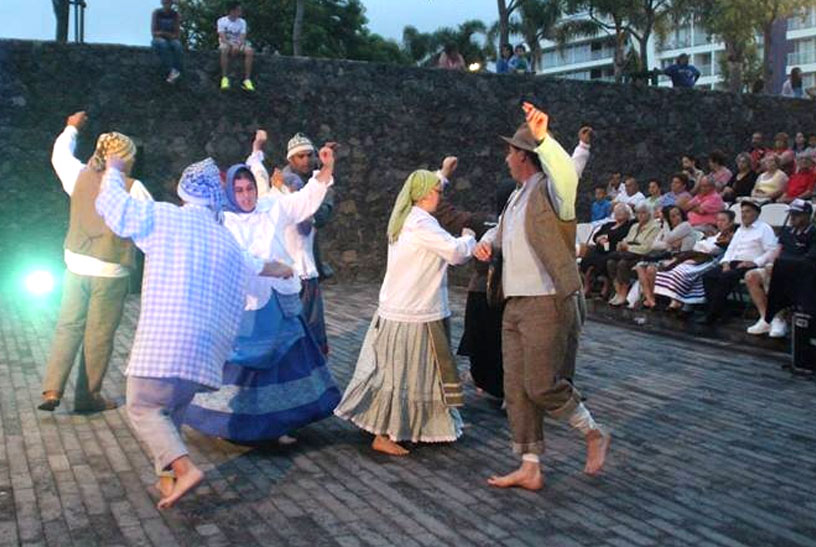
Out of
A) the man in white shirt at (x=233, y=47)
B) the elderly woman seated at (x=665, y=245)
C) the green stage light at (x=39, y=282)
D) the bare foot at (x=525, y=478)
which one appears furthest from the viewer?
the man in white shirt at (x=233, y=47)

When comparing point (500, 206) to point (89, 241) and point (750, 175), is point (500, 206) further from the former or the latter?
point (750, 175)

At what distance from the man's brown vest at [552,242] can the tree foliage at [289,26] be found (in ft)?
108

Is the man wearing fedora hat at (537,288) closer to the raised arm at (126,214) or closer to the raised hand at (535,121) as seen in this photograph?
the raised hand at (535,121)

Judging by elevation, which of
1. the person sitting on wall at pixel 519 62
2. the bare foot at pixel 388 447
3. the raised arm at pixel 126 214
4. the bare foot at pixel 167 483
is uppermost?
the person sitting on wall at pixel 519 62

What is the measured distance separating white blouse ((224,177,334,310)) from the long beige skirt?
0.68 metres

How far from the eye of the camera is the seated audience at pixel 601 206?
15.9m

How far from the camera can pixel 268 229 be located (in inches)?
233

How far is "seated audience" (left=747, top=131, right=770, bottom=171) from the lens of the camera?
1590cm

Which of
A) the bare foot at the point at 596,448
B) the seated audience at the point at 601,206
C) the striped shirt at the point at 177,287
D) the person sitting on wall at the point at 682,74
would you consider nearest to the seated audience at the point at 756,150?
the person sitting on wall at the point at 682,74

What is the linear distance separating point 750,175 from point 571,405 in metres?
10.6

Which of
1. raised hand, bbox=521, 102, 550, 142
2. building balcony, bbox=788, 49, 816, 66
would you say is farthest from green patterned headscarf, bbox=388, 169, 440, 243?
building balcony, bbox=788, 49, 816, 66

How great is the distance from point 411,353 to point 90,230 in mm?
2206

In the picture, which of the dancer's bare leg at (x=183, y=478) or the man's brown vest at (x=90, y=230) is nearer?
the dancer's bare leg at (x=183, y=478)

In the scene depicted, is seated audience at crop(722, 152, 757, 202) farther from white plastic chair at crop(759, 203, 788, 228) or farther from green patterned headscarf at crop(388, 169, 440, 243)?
green patterned headscarf at crop(388, 169, 440, 243)
